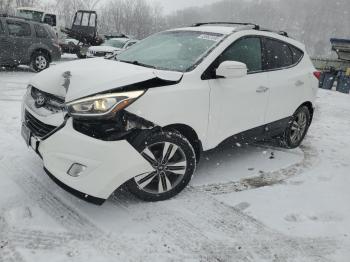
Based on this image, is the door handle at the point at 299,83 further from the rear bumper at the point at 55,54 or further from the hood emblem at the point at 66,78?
the rear bumper at the point at 55,54

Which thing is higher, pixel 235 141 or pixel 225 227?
pixel 235 141

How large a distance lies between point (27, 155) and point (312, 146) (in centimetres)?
432

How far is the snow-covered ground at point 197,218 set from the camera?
2744 mm

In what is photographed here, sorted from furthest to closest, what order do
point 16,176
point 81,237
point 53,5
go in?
point 53,5 → point 16,176 → point 81,237

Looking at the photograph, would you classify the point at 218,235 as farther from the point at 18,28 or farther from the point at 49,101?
the point at 18,28

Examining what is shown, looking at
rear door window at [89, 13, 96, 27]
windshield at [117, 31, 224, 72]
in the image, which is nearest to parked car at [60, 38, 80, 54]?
rear door window at [89, 13, 96, 27]

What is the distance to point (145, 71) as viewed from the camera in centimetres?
333

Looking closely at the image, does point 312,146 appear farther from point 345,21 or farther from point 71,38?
point 345,21

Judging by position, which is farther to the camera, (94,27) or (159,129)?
(94,27)

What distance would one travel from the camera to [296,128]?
17.8ft

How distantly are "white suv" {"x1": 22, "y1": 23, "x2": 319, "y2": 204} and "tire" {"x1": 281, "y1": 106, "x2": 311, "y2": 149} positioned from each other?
59cm

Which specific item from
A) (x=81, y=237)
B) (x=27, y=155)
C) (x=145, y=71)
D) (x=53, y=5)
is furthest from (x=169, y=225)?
(x=53, y=5)

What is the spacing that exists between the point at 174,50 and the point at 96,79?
128cm

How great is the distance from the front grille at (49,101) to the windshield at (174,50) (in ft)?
3.46
